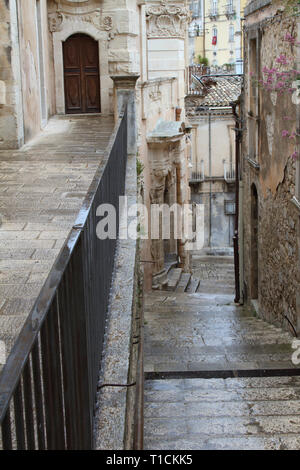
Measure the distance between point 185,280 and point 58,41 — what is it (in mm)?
7871

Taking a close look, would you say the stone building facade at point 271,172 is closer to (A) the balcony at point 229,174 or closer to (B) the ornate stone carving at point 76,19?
(B) the ornate stone carving at point 76,19

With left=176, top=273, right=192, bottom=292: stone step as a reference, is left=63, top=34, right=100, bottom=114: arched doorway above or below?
above

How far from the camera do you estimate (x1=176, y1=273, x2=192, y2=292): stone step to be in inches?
709

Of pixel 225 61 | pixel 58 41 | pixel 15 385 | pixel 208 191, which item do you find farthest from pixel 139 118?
pixel 225 61

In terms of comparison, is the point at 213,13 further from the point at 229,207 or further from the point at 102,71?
the point at 102,71

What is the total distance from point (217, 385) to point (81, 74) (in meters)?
9.77

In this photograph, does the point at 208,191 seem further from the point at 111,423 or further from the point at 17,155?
the point at 111,423

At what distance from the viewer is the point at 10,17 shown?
10164 millimetres

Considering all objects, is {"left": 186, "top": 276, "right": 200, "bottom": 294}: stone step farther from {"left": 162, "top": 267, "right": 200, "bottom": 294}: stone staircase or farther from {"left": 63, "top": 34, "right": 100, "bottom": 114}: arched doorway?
{"left": 63, "top": 34, "right": 100, "bottom": 114}: arched doorway

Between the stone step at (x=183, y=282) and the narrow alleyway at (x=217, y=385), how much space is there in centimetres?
597

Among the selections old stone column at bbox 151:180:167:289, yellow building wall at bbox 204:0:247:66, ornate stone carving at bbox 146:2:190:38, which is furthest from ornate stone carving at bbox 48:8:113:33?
yellow building wall at bbox 204:0:247:66

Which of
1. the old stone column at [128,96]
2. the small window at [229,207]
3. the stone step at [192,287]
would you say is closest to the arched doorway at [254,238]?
the old stone column at [128,96]

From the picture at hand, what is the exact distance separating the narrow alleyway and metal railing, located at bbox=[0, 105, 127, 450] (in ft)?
7.76

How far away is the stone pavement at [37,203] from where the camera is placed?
14.4ft
